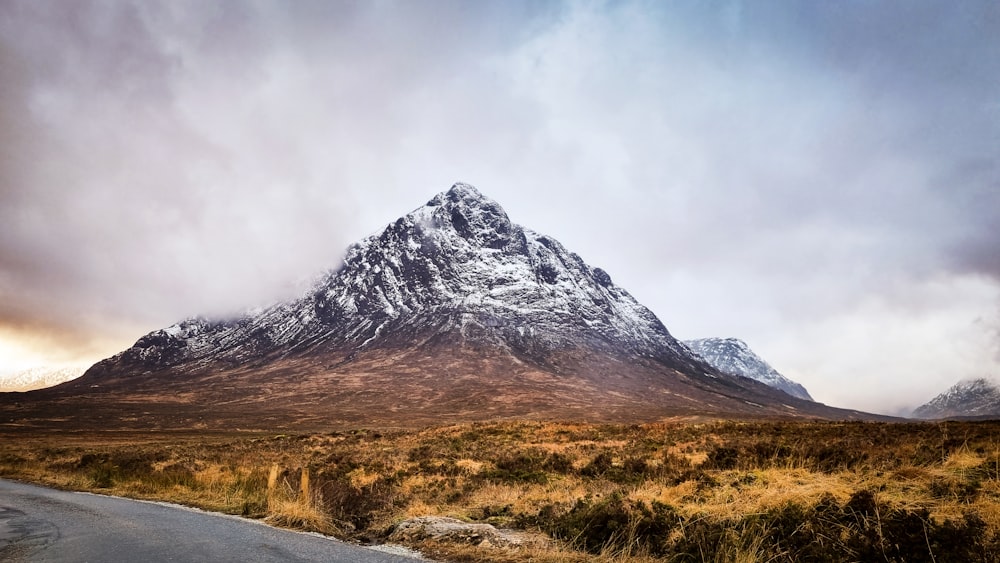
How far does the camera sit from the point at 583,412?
109 meters

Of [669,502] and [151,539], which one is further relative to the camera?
[669,502]

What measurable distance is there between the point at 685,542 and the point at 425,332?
195386 millimetres

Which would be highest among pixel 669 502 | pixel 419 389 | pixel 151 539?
pixel 419 389

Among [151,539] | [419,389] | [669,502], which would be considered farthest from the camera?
[419,389]

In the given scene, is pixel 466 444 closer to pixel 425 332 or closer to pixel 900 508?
pixel 900 508

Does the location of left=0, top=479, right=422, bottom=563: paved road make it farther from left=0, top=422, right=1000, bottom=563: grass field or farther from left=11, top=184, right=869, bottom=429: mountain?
left=11, top=184, right=869, bottom=429: mountain

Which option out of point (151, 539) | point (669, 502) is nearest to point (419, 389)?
point (151, 539)

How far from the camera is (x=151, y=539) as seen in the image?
819 centimetres

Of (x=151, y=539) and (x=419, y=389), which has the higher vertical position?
(x=419, y=389)

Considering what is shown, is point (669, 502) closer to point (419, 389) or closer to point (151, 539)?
point (151, 539)

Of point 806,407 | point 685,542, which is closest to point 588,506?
point 685,542

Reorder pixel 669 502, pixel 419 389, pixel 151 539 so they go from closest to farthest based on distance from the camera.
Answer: pixel 151 539 < pixel 669 502 < pixel 419 389

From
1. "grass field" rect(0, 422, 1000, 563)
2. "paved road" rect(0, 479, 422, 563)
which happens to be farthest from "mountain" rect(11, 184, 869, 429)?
"paved road" rect(0, 479, 422, 563)

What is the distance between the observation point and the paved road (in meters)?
7.06
